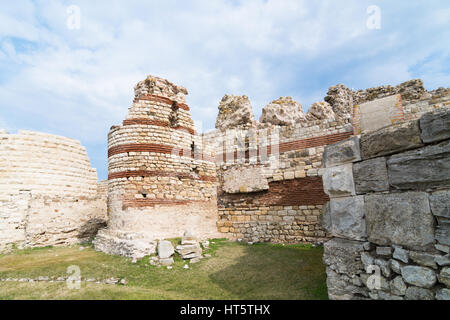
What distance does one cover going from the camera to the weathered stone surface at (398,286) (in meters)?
2.33

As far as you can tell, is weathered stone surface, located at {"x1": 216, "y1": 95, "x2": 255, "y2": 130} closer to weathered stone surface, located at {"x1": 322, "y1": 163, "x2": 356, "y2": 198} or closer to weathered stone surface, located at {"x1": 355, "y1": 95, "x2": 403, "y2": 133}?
weathered stone surface, located at {"x1": 355, "y1": 95, "x2": 403, "y2": 133}

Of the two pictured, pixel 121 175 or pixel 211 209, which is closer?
pixel 121 175

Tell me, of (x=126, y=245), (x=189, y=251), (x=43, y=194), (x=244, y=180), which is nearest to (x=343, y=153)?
(x=189, y=251)

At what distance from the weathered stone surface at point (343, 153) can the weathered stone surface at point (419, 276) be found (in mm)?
1246

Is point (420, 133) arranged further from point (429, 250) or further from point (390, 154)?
point (429, 250)

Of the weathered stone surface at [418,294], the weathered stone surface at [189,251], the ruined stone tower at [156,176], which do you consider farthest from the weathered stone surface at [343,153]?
the ruined stone tower at [156,176]

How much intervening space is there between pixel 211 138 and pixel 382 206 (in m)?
8.14

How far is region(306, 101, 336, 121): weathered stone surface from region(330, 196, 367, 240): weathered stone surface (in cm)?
775

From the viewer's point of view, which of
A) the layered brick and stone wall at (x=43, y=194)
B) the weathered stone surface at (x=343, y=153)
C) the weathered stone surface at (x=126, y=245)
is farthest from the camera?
the layered brick and stone wall at (x=43, y=194)

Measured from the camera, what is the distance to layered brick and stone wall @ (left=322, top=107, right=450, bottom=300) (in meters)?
2.16

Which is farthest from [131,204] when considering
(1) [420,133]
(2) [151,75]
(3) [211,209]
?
(1) [420,133]

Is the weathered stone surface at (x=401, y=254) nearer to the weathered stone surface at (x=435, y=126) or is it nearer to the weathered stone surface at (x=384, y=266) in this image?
the weathered stone surface at (x=384, y=266)

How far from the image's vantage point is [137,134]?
8250 mm
